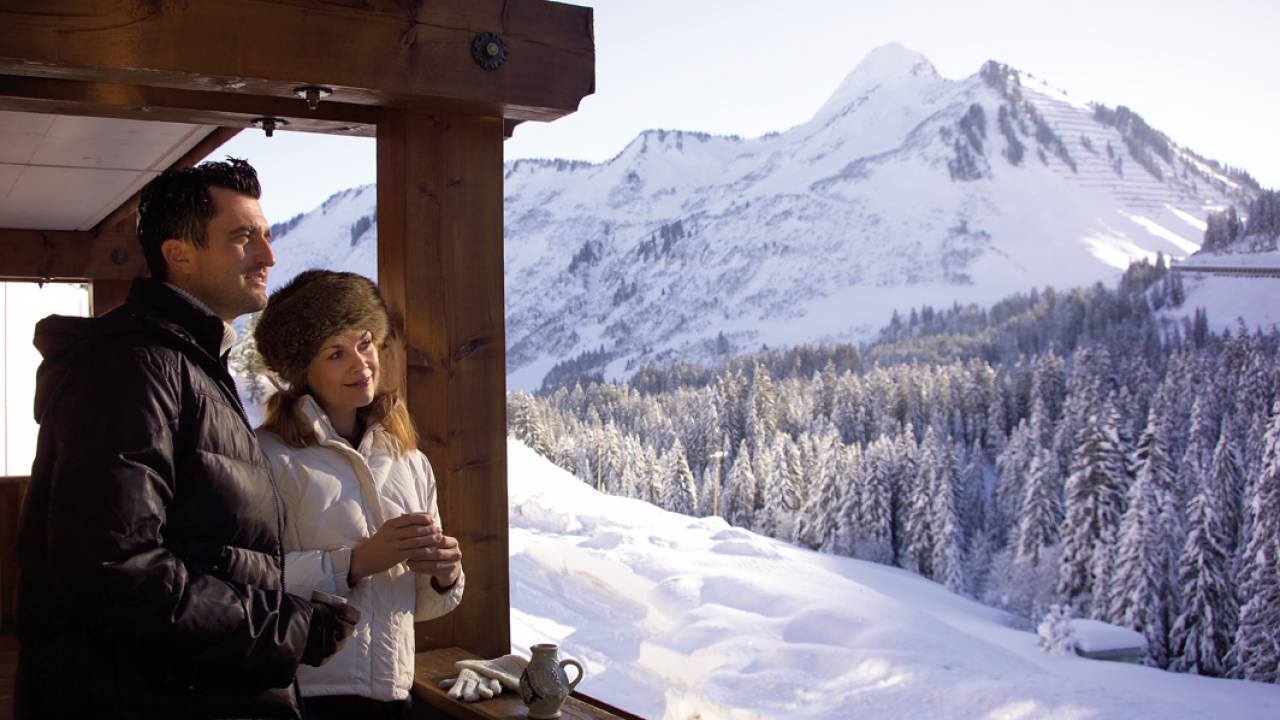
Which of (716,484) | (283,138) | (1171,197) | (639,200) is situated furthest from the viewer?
(639,200)

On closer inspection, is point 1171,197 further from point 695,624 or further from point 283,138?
point 283,138

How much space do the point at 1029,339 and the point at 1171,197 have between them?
61137mm

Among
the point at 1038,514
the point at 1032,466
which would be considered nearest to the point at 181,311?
the point at 1038,514

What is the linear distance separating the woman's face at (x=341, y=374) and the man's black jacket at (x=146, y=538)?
450mm

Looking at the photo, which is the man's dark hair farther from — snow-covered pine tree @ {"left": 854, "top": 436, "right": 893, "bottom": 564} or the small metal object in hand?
snow-covered pine tree @ {"left": 854, "top": 436, "right": 893, "bottom": 564}

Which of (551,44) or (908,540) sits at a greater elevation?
(551,44)

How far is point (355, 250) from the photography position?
93.9 m

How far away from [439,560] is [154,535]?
0.58 metres

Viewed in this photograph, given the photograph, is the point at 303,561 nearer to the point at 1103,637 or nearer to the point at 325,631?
the point at 325,631

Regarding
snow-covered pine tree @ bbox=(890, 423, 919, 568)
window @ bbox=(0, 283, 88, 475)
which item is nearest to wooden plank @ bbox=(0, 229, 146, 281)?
window @ bbox=(0, 283, 88, 475)

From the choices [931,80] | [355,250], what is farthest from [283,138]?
[931,80]

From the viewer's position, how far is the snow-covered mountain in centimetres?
10356

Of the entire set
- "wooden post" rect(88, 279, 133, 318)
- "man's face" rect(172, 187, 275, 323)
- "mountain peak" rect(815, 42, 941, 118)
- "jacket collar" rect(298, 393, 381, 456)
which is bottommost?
"jacket collar" rect(298, 393, 381, 456)

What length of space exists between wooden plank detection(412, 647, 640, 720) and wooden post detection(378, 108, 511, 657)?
112 millimetres
